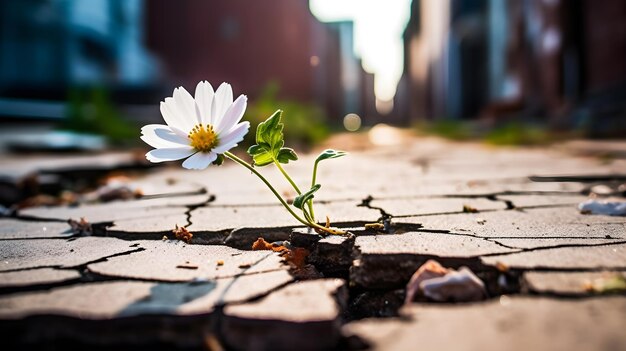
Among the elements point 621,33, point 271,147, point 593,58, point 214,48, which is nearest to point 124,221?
point 271,147

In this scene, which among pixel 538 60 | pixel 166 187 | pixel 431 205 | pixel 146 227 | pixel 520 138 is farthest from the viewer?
pixel 538 60

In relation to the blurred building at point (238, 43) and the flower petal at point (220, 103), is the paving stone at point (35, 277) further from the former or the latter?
the blurred building at point (238, 43)

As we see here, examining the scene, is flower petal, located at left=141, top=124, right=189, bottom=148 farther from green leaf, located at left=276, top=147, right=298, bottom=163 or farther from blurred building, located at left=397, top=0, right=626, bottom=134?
blurred building, located at left=397, top=0, right=626, bottom=134

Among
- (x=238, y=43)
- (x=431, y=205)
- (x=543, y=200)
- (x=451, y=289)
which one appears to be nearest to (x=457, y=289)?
(x=451, y=289)

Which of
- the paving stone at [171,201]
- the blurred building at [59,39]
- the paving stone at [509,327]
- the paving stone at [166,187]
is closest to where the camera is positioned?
the paving stone at [509,327]

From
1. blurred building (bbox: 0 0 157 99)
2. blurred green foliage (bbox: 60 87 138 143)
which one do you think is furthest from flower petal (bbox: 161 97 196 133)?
blurred building (bbox: 0 0 157 99)

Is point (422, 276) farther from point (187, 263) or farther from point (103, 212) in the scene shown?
point (103, 212)

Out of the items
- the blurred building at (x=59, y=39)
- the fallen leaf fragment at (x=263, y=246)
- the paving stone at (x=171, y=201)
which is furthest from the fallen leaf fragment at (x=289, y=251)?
the blurred building at (x=59, y=39)
